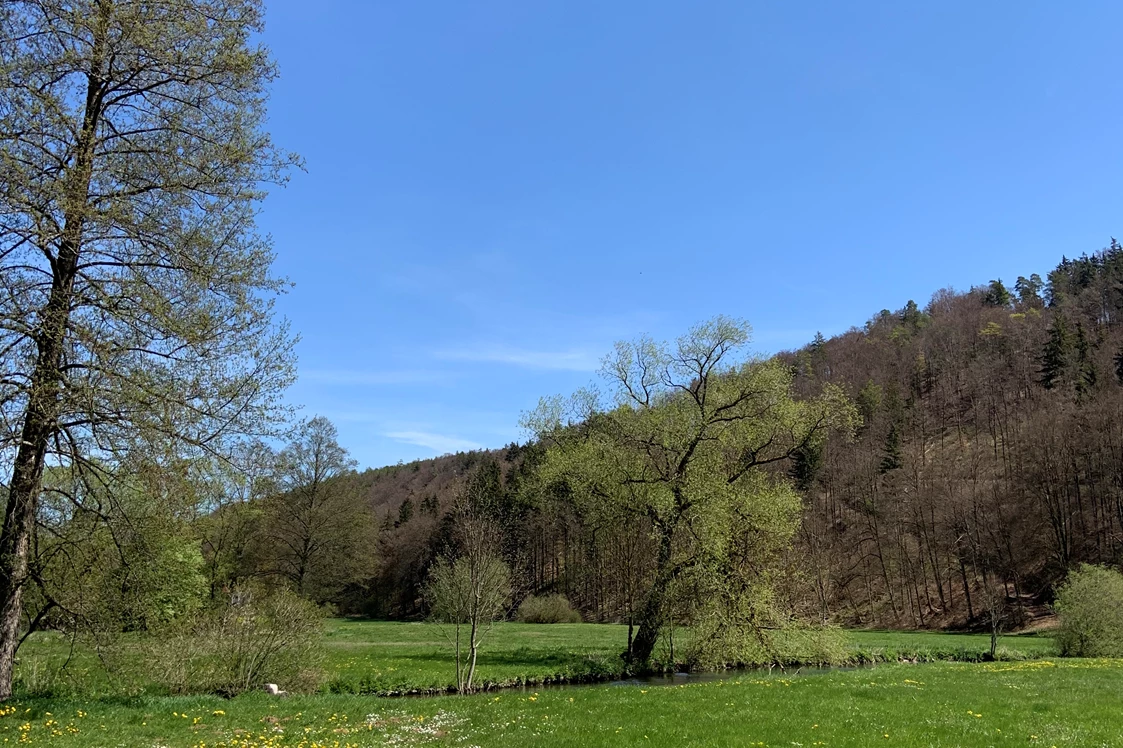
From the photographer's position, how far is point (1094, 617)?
2698cm

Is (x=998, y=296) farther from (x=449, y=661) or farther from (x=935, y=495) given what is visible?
(x=449, y=661)

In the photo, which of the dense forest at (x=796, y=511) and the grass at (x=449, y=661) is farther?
the grass at (x=449, y=661)

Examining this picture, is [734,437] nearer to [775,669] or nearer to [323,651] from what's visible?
[775,669]

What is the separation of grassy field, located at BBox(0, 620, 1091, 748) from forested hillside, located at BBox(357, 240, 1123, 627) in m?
10.1

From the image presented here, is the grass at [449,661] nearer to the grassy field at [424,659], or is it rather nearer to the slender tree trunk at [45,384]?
the grassy field at [424,659]

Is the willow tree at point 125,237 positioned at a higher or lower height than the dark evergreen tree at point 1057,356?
lower

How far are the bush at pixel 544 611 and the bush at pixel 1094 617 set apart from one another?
107 ft

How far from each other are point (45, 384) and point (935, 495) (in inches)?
2781

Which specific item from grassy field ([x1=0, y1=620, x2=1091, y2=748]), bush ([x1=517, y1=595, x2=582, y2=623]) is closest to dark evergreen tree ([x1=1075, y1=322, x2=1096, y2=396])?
bush ([x1=517, y1=595, x2=582, y2=623])

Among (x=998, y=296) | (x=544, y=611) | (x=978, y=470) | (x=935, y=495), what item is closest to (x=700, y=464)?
(x=544, y=611)

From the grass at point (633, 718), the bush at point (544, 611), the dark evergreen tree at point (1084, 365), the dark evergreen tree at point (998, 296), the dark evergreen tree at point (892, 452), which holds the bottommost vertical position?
the bush at point (544, 611)

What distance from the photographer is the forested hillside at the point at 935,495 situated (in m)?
52.2

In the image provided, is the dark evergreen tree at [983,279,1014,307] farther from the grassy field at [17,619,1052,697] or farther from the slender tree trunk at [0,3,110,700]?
the slender tree trunk at [0,3,110,700]

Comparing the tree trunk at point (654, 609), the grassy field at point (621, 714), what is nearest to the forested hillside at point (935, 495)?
the tree trunk at point (654, 609)
